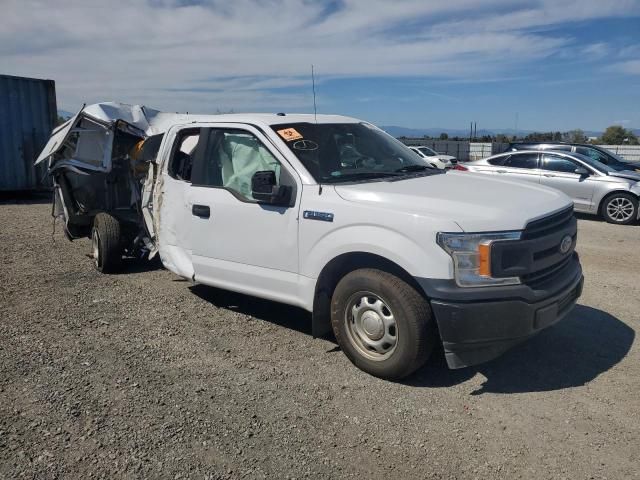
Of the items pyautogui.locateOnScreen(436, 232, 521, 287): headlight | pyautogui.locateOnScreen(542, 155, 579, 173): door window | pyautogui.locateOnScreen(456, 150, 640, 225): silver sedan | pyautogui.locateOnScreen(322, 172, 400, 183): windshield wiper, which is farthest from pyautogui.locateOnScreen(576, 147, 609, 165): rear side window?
Result: pyautogui.locateOnScreen(436, 232, 521, 287): headlight

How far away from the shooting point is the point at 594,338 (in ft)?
15.8

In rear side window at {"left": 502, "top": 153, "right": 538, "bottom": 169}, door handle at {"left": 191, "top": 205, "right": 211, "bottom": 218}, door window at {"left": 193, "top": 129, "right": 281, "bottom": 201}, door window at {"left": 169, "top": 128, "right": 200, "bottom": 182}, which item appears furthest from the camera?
rear side window at {"left": 502, "top": 153, "right": 538, "bottom": 169}

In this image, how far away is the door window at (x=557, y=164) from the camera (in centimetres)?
1227

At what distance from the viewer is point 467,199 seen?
3.85 m

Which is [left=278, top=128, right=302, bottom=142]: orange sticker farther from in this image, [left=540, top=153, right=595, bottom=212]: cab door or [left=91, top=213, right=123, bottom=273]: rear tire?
[left=540, top=153, right=595, bottom=212]: cab door

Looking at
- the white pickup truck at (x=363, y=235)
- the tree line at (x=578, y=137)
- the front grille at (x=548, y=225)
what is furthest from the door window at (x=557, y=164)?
the tree line at (x=578, y=137)

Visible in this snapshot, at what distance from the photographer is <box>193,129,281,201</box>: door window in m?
4.78

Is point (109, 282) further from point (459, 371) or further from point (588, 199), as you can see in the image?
point (588, 199)

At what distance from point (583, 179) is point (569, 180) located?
28cm

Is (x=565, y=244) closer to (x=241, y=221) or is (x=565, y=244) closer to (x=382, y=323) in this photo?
(x=382, y=323)

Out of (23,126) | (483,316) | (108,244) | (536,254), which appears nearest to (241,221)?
(483,316)

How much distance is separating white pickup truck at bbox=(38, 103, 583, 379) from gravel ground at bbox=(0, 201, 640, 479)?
1.34ft

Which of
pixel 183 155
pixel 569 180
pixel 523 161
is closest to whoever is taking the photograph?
pixel 183 155

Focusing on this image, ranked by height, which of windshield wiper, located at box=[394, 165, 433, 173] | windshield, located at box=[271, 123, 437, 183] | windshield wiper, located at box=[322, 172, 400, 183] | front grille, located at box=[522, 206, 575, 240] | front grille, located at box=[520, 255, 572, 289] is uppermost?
windshield, located at box=[271, 123, 437, 183]
